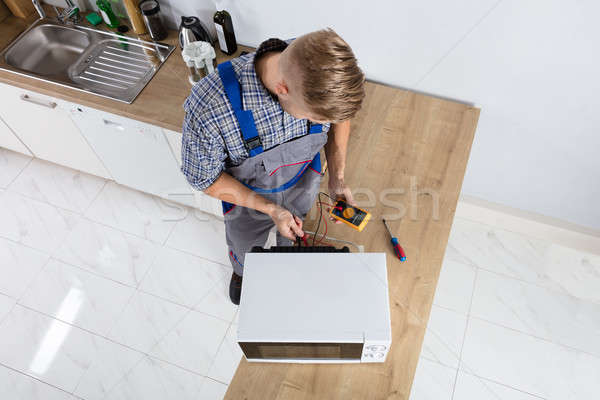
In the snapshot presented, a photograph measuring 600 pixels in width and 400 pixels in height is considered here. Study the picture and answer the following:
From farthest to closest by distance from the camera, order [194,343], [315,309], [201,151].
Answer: [194,343], [201,151], [315,309]

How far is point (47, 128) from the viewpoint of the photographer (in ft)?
6.83

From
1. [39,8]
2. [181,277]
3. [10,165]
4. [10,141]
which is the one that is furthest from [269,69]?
[10,165]

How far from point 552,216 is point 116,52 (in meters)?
2.27

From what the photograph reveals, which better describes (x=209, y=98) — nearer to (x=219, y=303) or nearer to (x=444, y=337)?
(x=219, y=303)

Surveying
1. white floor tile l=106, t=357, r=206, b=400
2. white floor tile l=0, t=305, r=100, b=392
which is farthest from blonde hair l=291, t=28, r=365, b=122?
white floor tile l=0, t=305, r=100, b=392

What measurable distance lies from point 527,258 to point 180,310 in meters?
1.81

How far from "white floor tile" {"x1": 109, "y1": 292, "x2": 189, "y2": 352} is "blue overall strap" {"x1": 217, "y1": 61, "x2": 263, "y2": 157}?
1.22m

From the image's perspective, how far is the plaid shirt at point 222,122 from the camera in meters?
1.11

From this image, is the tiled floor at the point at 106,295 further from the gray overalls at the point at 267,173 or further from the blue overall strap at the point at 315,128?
the blue overall strap at the point at 315,128

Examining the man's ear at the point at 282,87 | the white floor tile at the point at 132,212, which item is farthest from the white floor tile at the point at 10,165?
the man's ear at the point at 282,87

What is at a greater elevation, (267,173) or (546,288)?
(267,173)

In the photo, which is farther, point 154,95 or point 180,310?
point 180,310

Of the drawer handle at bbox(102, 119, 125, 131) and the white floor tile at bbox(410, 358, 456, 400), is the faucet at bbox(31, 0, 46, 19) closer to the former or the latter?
the drawer handle at bbox(102, 119, 125, 131)

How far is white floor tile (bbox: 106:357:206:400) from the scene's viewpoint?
1.85m
